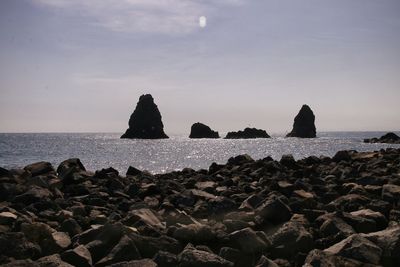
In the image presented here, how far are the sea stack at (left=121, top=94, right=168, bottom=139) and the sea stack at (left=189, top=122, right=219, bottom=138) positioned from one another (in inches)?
1167

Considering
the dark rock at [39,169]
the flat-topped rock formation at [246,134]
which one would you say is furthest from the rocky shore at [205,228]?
the flat-topped rock formation at [246,134]

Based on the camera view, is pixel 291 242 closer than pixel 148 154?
Yes

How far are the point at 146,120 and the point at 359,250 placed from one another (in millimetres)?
151065

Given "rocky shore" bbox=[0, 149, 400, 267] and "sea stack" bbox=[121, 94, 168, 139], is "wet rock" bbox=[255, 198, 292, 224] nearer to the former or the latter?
"rocky shore" bbox=[0, 149, 400, 267]

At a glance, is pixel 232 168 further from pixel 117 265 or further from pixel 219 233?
pixel 117 265

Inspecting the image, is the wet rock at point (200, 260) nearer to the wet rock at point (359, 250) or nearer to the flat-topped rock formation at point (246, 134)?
the wet rock at point (359, 250)

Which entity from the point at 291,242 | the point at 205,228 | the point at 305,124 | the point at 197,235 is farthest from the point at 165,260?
the point at 305,124

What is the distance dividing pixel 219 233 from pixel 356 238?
2.14 meters

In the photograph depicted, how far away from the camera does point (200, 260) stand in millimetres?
5531

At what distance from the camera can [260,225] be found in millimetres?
7777

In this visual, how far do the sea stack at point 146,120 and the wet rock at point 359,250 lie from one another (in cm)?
14781

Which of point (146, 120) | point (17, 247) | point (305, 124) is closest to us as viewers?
point (17, 247)

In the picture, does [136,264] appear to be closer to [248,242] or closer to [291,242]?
[248,242]

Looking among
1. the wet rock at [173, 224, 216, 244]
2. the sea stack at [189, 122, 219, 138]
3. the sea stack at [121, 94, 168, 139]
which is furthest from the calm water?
the sea stack at [189, 122, 219, 138]
